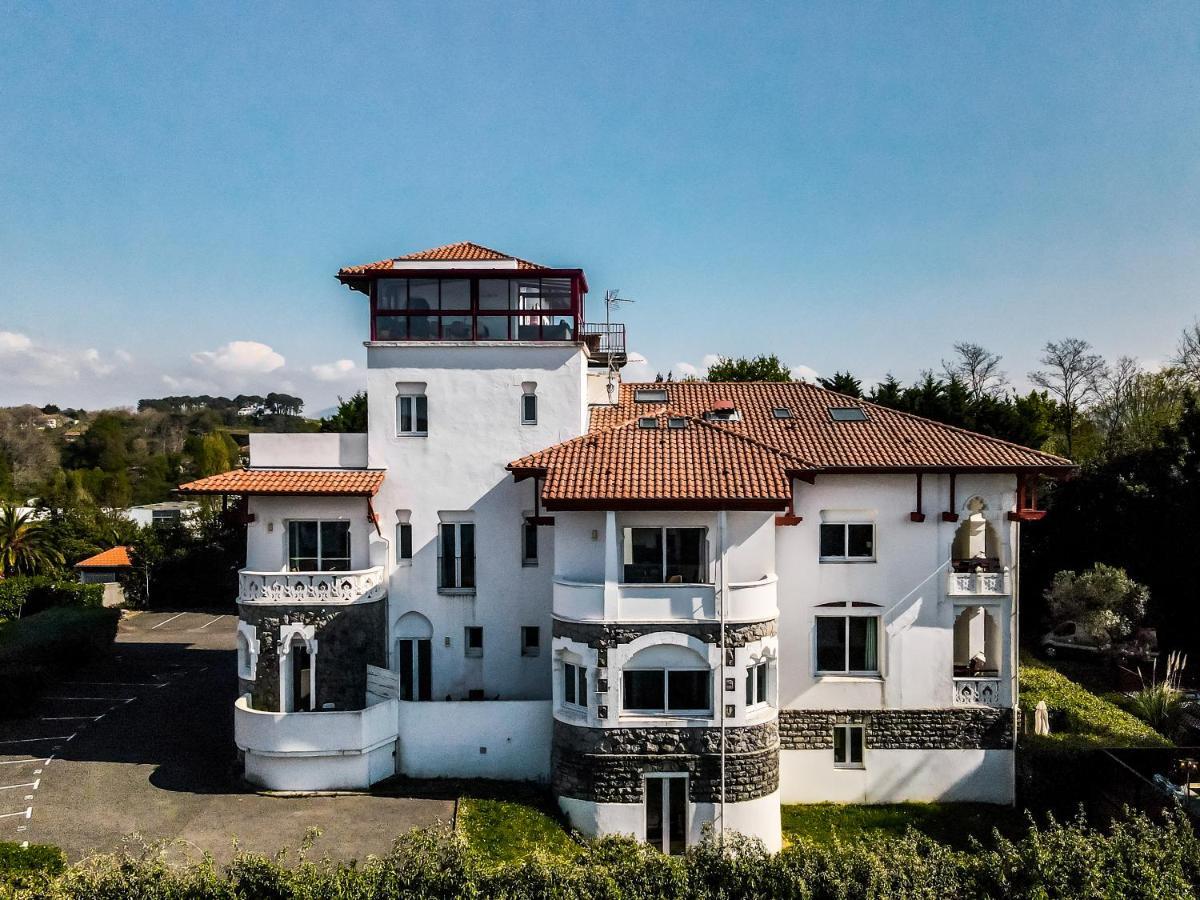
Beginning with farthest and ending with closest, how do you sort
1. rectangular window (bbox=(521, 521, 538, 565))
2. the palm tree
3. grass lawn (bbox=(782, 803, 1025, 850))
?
the palm tree < rectangular window (bbox=(521, 521, 538, 565)) < grass lawn (bbox=(782, 803, 1025, 850))

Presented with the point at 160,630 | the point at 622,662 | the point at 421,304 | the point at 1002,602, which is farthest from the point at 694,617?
the point at 160,630

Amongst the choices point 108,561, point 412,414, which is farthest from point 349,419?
point 412,414

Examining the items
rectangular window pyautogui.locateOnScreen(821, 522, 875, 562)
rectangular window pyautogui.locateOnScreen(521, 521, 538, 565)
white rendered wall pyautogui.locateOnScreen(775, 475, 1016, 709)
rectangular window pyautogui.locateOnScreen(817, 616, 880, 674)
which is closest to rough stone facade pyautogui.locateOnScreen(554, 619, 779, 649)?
white rendered wall pyautogui.locateOnScreen(775, 475, 1016, 709)

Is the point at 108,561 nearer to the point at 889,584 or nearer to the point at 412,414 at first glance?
the point at 412,414

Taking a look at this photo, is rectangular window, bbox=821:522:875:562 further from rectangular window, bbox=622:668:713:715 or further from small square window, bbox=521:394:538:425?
small square window, bbox=521:394:538:425

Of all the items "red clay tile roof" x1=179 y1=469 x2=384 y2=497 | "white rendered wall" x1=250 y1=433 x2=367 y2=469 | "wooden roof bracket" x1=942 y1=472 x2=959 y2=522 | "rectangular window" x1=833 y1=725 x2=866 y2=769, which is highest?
"white rendered wall" x1=250 y1=433 x2=367 y2=469

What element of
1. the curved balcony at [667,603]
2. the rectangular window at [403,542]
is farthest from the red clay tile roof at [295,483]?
the curved balcony at [667,603]
